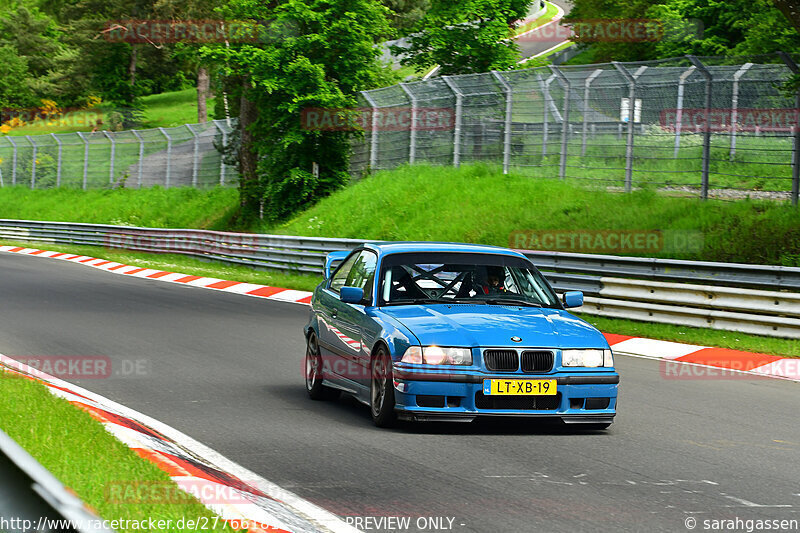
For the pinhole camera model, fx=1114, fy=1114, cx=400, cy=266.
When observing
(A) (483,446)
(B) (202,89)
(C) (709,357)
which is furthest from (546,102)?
(B) (202,89)

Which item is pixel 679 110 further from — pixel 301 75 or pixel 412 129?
pixel 301 75

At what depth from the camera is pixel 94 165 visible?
53.0m

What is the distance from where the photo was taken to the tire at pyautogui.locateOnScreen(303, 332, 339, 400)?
33.2 ft

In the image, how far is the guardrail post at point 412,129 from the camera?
Answer: 2952 centimetres

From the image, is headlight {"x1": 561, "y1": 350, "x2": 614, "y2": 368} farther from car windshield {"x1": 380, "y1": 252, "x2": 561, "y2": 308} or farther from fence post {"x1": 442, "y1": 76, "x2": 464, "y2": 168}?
fence post {"x1": 442, "y1": 76, "x2": 464, "y2": 168}

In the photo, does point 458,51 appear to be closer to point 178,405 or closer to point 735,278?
point 735,278

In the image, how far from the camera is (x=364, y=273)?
9.80 meters

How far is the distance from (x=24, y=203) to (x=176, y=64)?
42.0 metres

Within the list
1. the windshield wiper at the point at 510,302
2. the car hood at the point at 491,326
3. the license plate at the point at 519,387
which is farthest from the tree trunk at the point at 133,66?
the license plate at the point at 519,387

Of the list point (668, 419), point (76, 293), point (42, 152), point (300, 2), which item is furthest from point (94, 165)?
point (668, 419)

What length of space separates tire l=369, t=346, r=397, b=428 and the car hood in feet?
1.06

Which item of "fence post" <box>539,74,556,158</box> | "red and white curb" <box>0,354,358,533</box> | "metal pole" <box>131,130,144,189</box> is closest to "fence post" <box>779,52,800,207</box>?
"fence post" <box>539,74,556,158</box>

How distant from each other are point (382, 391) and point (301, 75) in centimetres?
2538

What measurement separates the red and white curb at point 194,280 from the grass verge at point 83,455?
42.9 feet
